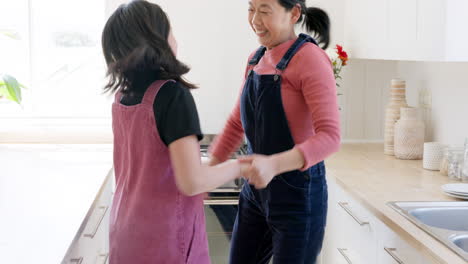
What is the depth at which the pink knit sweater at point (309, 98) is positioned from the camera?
1479mm

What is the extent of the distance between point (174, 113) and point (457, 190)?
110 centimetres

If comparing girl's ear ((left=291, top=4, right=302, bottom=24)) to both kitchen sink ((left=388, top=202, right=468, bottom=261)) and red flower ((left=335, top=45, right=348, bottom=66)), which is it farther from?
red flower ((left=335, top=45, right=348, bottom=66))

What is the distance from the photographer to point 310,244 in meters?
1.62

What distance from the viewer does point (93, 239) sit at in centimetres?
199

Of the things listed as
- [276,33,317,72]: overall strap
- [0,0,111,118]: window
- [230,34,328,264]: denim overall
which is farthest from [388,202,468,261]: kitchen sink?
[0,0,111,118]: window

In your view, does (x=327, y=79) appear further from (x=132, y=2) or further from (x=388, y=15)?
(x=388, y=15)

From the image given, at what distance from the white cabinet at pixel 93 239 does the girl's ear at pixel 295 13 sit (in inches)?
32.0

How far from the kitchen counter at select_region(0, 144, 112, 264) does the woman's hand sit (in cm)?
46

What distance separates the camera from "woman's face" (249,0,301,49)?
5.32ft

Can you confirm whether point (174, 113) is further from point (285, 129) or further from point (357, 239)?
point (357, 239)

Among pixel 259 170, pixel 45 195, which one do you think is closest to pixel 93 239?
pixel 45 195

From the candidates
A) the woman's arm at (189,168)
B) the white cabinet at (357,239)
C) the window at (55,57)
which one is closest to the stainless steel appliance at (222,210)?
the white cabinet at (357,239)

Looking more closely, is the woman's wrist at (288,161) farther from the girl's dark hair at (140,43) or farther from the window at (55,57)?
the window at (55,57)

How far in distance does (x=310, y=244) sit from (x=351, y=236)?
63cm
